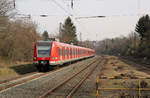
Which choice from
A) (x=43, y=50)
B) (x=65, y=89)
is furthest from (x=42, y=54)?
(x=65, y=89)

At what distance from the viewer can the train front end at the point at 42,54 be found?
18.9m

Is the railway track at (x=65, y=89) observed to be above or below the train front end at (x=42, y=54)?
below

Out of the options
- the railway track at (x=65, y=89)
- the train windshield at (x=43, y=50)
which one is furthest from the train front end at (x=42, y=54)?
the railway track at (x=65, y=89)

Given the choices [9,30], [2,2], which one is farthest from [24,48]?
[2,2]

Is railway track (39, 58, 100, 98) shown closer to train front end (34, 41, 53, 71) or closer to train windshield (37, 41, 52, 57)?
train front end (34, 41, 53, 71)

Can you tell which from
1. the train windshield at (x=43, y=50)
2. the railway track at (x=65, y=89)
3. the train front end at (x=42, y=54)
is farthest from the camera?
the train windshield at (x=43, y=50)

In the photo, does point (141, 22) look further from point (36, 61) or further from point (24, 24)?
point (36, 61)

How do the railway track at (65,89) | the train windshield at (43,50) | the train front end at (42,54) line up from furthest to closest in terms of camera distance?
the train windshield at (43,50) < the train front end at (42,54) < the railway track at (65,89)

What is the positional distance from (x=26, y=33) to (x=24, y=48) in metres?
2.67

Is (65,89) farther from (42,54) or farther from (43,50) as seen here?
→ (43,50)

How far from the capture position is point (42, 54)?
19125mm

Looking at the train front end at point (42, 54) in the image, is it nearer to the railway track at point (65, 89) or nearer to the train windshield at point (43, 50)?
the train windshield at point (43, 50)

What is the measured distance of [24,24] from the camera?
32562mm

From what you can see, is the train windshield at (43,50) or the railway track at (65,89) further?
the train windshield at (43,50)
